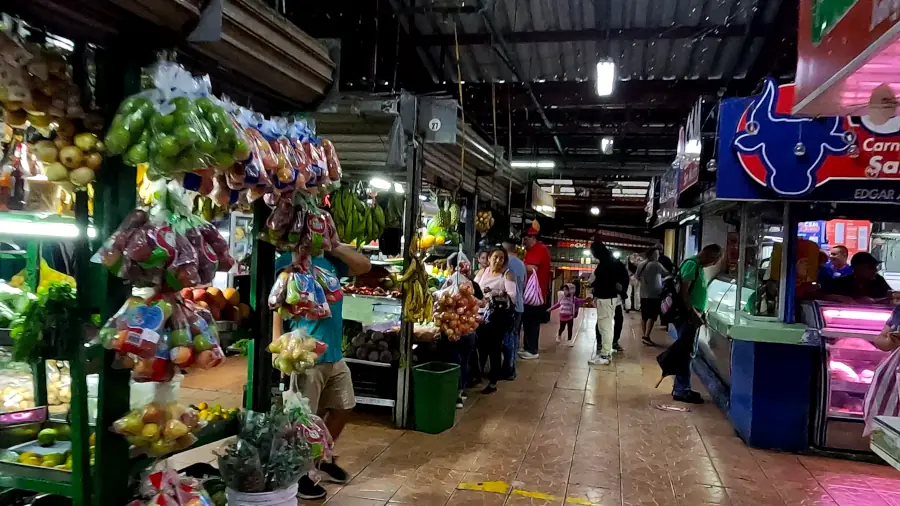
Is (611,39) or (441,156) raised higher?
(611,39)

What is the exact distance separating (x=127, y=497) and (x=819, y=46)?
3.01m

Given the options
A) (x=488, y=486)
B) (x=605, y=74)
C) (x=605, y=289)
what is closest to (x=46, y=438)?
(x=488, y=486)

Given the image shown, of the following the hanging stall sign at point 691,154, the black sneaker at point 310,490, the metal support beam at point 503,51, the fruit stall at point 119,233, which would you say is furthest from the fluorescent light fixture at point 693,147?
the fruit stall at point 119,233

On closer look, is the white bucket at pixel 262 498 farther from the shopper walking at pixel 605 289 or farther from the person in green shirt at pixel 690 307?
the shopper walking at pixel 605 289

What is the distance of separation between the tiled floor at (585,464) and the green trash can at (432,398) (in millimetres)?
102

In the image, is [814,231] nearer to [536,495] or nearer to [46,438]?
[536,495]

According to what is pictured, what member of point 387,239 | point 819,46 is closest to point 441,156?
point 387,239

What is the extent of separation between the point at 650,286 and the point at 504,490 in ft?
25.5

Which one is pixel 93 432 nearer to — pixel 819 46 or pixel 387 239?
pixel 819 46

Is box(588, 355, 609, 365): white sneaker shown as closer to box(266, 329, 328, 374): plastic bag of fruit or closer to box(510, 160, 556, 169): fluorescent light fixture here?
box(510, 160, 556, 169): fluorescent light fixture

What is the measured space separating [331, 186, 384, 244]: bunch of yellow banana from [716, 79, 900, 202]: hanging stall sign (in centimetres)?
308

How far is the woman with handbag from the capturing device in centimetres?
684

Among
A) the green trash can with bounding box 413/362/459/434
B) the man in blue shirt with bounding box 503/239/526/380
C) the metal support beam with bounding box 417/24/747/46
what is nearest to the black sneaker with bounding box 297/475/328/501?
the green trash can with bounding box 413/362/459/434

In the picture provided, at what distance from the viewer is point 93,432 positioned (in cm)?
209
